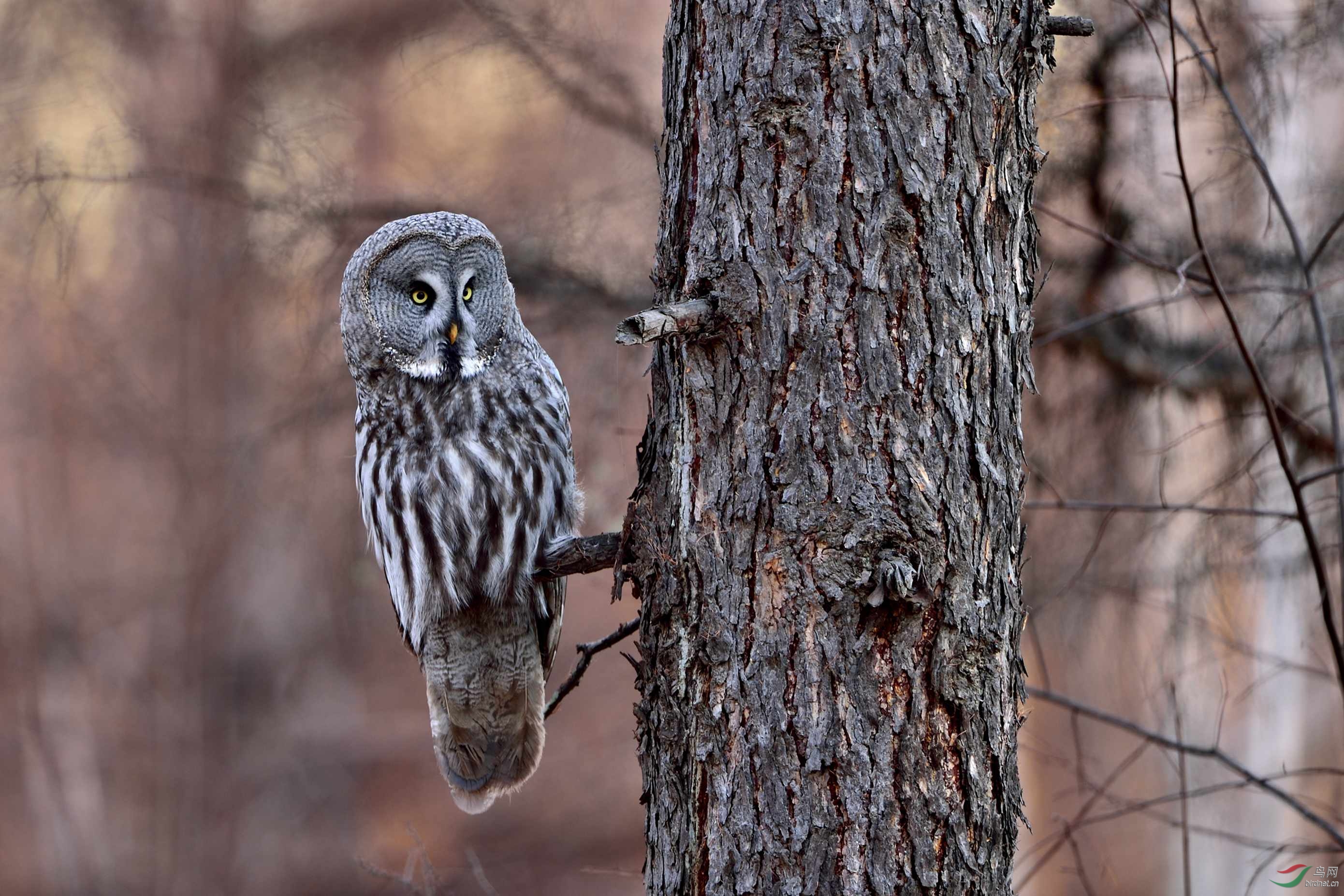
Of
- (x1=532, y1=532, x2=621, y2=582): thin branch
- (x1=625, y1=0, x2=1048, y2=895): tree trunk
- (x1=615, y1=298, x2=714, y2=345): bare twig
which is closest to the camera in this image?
(x1=615, y1=298, x2=714, y2=345): bare twig

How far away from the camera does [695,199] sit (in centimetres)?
137

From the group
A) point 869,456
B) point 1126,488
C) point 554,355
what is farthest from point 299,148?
point 1126,488

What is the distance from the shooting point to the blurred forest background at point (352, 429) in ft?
9.30

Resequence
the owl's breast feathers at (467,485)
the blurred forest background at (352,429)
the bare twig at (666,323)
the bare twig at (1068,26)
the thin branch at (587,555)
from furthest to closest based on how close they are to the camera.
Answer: the blurred forest background at (352,429)
the owl's breast feathers at (467,485)
the thin branch at (587,555)
the bare twig at (1068,26)
the bare twig at (666,323)

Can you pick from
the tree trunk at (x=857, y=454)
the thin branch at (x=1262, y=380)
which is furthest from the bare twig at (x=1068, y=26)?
the thin branch at (x=1262, y=380)

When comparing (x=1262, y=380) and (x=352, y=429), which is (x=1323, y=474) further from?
(x=352, y=429)

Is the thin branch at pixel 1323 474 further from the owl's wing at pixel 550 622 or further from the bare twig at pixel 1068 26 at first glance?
the owl's wing at pixel 550 622

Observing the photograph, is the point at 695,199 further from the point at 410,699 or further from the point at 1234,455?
the point at 410,699

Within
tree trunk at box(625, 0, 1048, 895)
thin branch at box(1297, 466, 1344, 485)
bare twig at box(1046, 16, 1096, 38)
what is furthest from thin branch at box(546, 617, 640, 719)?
thin branch at box(1297, 466, 1344, 485)

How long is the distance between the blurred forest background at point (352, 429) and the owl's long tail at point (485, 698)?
0.93 feet

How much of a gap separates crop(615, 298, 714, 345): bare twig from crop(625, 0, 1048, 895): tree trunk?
0.02 m

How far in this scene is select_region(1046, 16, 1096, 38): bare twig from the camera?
137 cm

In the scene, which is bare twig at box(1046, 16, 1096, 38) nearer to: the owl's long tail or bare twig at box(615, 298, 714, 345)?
bare twig at box(615, 298, 714, 345)

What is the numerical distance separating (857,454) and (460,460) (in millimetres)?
976
